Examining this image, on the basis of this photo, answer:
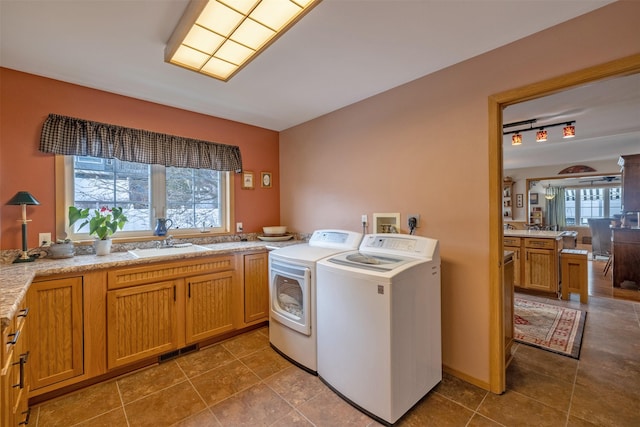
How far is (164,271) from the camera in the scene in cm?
226

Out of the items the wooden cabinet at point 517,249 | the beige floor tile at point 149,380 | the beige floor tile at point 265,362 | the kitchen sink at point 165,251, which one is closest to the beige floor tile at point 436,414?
the beige floor tile at point 265,362

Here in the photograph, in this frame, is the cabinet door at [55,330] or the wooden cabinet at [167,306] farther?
the wooden cabinet at [167,306]

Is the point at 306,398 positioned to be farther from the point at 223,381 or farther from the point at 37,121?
the point at 37,121

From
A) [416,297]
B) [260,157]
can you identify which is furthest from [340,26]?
[260,157]

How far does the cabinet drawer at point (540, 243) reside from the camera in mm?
3754

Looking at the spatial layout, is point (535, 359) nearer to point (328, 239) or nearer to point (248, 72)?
point (328, 239)

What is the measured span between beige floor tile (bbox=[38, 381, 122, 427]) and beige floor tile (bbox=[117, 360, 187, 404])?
0.19ft

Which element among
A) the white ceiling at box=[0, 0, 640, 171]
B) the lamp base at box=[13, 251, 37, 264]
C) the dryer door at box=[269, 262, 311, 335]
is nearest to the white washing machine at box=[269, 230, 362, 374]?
the dryer door at box=[269, 262, 311, 335]

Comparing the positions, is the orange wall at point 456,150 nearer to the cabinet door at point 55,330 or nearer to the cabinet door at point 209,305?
the cabinet door at point 209,305

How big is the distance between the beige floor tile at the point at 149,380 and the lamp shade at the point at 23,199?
1.48 meters

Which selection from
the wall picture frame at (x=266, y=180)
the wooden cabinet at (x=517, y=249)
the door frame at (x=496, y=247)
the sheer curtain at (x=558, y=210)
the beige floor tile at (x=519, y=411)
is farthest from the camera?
the sheer curtain at (x=558, y=210)

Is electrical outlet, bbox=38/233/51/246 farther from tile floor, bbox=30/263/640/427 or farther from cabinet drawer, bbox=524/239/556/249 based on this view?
cabinet drawer, bbox=524/239/556/249

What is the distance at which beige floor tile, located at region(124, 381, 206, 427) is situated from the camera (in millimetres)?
1662

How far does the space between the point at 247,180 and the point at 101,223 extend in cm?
155
